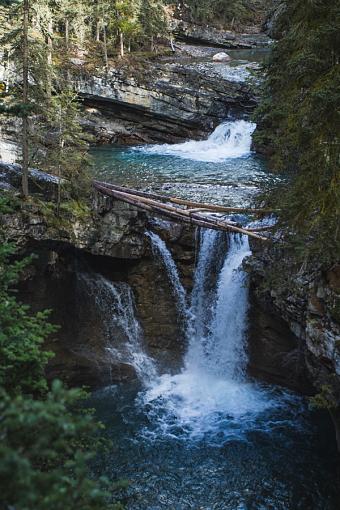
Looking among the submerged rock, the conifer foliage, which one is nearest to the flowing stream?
the conifer foliage

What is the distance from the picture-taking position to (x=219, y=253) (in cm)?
1695

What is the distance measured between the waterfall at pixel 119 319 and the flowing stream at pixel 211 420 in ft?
0.13

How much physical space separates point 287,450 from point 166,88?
1164 inches

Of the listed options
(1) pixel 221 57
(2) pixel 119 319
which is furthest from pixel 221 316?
(1) pixel 221 57

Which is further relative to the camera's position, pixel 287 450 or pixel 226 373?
pixel 226 373

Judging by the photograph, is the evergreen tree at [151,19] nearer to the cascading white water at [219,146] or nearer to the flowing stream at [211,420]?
the cascading white water at [219,146]

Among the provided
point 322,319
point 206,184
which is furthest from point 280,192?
point 206,184

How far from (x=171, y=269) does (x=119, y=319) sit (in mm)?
2668

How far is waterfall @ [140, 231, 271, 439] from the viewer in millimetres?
15141

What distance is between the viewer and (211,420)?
14.4 meters

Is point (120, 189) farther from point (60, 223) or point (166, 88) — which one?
point (166, 88)

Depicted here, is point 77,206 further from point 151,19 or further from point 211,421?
point 151,19

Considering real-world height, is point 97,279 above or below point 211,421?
above

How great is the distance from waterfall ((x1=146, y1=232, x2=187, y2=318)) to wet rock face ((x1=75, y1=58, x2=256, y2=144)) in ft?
66.9
